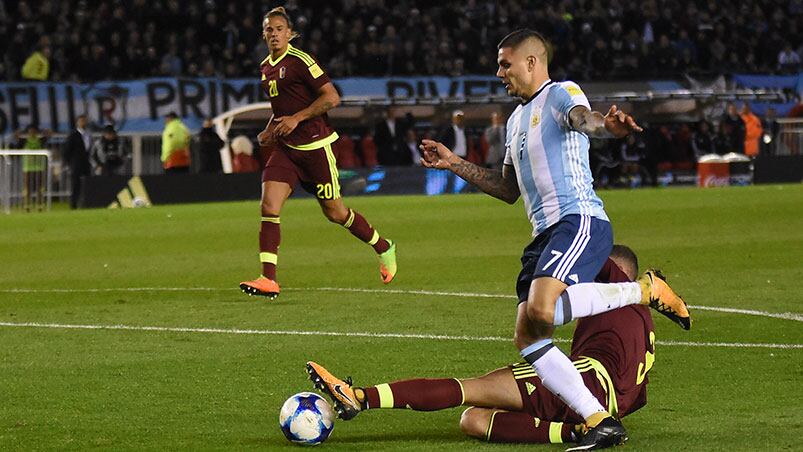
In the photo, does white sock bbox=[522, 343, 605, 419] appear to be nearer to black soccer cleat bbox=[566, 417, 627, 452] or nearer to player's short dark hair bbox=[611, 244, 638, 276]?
black soccer cleat bbox=[566, 417, 627, 452]

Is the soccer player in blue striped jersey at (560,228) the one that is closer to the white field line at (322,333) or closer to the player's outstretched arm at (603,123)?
the player's outstretched arm at (603,123)

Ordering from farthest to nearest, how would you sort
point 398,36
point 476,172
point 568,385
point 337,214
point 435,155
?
point 398,36
point 337,214
point 476,172
point 435,155
point 568,385

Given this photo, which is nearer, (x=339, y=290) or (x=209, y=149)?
(x=339, y=290)

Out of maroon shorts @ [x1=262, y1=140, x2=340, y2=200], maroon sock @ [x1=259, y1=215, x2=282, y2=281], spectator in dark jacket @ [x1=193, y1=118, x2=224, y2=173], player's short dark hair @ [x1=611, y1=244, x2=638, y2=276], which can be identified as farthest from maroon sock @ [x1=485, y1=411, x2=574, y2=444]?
spectator in dark jacket @ [x1=193, y1=118, x2=224, y2=173]

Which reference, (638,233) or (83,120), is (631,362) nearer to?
(638,233)

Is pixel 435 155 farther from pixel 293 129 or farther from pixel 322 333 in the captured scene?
pixel 293 129

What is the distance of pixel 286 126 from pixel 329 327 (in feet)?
7.60

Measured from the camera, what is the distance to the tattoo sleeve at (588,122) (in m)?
6.35

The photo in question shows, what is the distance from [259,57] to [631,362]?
90.4 feet

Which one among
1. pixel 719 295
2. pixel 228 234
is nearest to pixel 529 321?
pixel 719 295

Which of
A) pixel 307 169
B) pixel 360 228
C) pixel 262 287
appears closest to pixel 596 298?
pixel 262 287

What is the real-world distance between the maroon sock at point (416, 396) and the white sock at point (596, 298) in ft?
1.99

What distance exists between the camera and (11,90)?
1193 inches

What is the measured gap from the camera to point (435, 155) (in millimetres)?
7375
